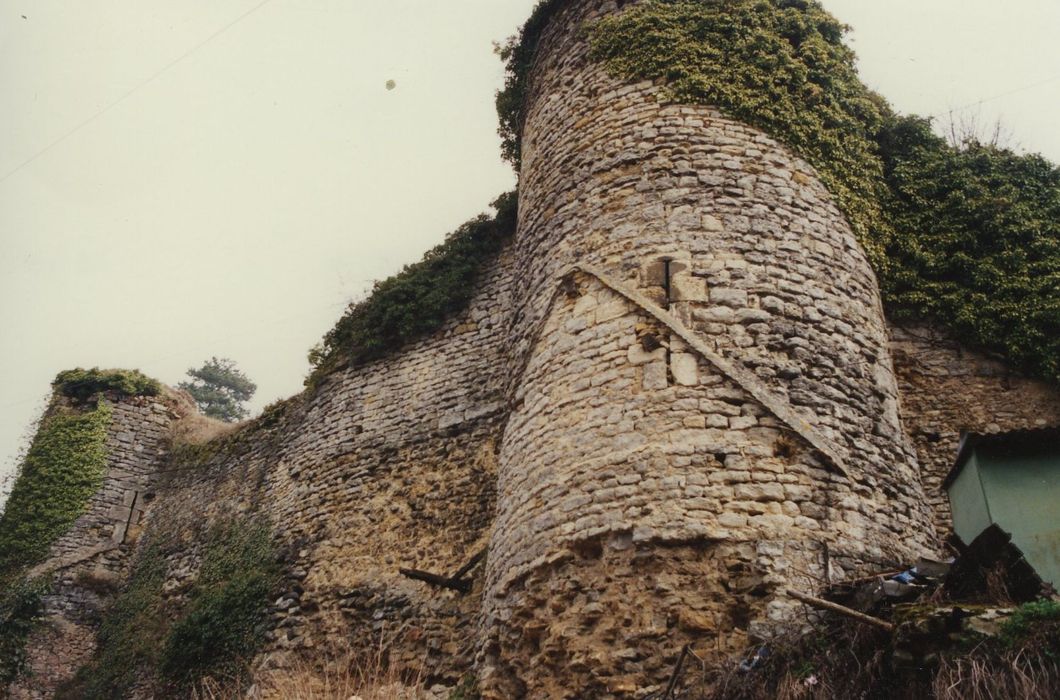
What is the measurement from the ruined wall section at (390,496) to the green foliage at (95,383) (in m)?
4.36

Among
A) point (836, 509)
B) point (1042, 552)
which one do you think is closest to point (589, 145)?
point (836, 509)

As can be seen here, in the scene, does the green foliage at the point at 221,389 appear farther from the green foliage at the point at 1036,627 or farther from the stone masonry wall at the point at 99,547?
the green foliage at the point at 1036,627

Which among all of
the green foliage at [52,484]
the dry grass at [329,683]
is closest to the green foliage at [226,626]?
the dry grass at [329,683]

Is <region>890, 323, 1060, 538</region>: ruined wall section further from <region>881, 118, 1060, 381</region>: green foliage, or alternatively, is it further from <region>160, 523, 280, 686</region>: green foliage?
<region>160, 523, 280, 686</region>: green foliage

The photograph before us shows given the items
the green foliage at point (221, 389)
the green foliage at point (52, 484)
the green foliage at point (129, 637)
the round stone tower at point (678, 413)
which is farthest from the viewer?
the green foliage at point (221, 389)

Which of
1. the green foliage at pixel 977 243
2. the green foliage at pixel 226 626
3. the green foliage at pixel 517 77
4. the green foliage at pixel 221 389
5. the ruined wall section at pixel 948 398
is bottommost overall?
the green foliage at pixel 226 626

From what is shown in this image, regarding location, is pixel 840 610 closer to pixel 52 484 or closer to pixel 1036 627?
pixel 1036 627

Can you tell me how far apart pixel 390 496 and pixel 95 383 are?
8.47 metres

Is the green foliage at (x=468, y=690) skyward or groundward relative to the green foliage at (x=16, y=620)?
groundward

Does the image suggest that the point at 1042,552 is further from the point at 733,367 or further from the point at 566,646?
the point at 566,646

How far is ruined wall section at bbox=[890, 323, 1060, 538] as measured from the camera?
811 centimetres

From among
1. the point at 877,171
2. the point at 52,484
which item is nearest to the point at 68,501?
the point at 52,484

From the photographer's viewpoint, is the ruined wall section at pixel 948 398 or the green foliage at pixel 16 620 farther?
the green foliage at pixel 16 620

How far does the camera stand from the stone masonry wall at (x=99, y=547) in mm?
13562
